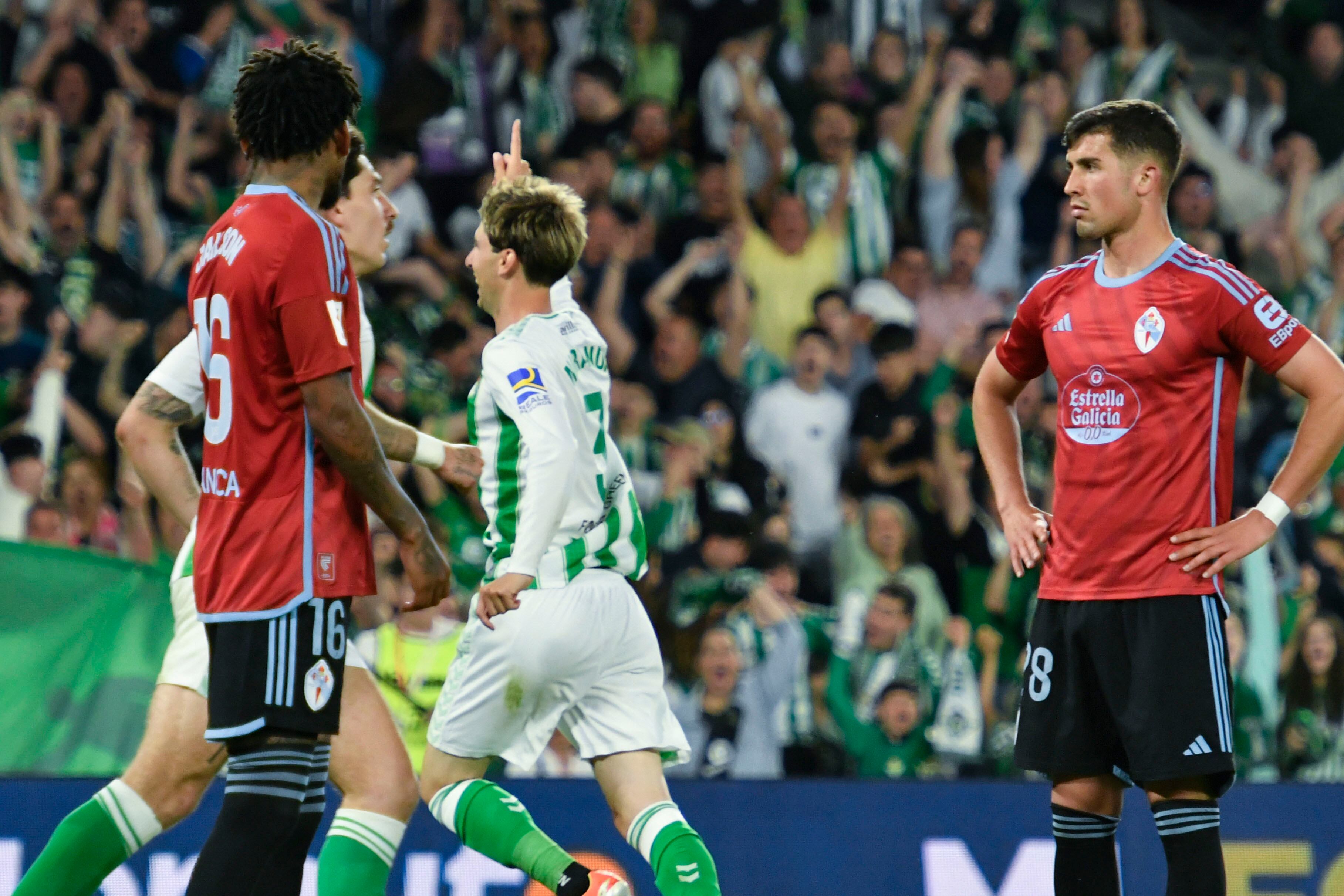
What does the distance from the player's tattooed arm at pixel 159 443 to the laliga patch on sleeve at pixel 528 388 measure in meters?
0.89

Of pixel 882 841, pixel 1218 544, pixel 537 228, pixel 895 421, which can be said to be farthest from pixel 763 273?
pixel 1218 544

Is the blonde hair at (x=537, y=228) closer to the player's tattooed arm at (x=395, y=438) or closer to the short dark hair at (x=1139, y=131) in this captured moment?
the player's tattooed arm at (x=395, y=438)

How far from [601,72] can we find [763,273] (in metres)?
1.61

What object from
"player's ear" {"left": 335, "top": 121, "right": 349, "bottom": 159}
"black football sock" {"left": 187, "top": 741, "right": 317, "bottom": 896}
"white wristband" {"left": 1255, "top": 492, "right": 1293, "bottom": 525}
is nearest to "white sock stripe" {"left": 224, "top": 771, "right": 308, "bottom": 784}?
"black football sock" {"left": 187, "top": 741, "right": 317, "bottom": 896}

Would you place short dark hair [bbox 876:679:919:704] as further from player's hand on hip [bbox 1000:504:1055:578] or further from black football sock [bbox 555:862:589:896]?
black football sock [bbox 555:862:589:896]

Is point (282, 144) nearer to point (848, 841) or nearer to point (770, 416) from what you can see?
point (848, 841)

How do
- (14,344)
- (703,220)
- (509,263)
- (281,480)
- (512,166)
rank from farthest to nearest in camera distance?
(703,220)
(14,344)
(512,166)
(509,263)
(281,480)

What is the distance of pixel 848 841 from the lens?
5.49 meters

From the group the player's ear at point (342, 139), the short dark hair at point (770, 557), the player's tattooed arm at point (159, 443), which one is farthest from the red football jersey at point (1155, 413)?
the short dark hair at point (770, 557)

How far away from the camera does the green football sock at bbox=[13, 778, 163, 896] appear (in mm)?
4117

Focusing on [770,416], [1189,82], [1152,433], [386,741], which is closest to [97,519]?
[770,416]

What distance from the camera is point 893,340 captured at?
862 centimetres

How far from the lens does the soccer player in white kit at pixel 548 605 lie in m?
4.00

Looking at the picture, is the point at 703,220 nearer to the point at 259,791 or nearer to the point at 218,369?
the point at 218,369
